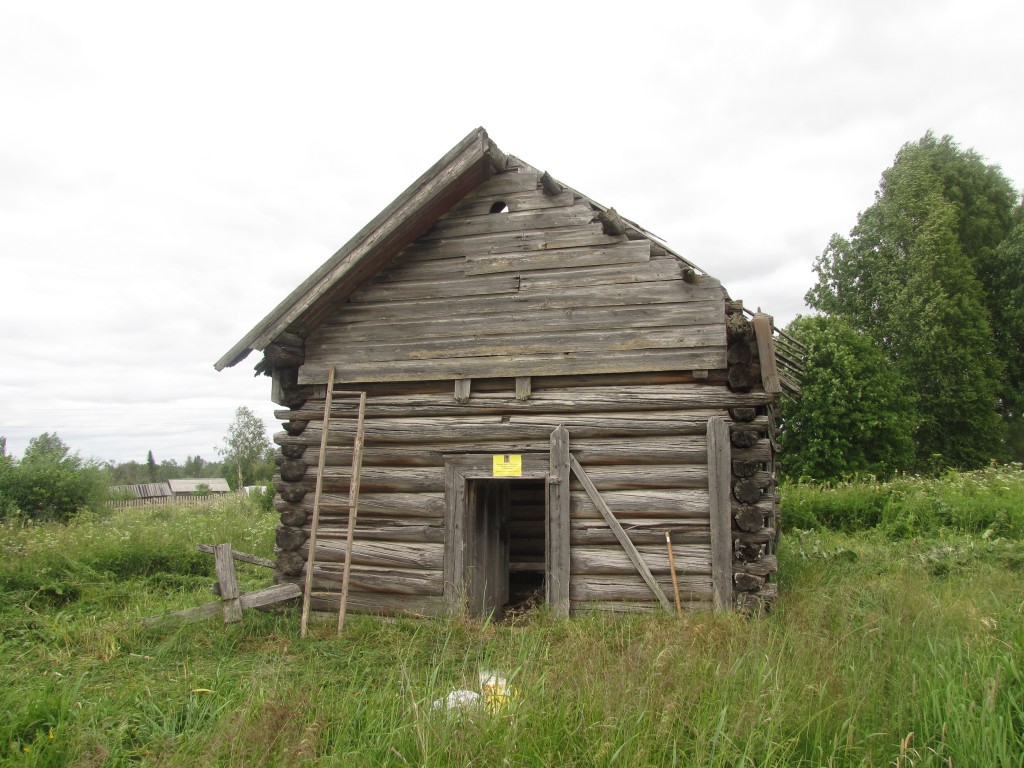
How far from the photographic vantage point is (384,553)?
322 inches

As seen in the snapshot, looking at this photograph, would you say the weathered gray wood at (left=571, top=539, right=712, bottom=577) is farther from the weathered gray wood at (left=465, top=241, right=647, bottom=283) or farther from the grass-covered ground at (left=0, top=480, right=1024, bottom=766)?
the weathered gray wood at (left=465, top=241, right=647, bottom=283)

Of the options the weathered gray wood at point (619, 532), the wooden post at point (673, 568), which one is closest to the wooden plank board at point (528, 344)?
the weathered gray wood at point (619, 532)

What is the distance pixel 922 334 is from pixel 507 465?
2294 centimetres

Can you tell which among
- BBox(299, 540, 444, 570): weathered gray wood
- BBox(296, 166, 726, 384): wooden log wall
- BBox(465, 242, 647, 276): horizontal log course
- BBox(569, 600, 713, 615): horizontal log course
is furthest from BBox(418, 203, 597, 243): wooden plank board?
BBox(569, 600, 713, 615): horizontal log course

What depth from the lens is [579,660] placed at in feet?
16.4

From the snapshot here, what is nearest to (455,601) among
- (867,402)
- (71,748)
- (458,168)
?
(71,748)

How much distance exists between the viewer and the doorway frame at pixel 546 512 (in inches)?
294

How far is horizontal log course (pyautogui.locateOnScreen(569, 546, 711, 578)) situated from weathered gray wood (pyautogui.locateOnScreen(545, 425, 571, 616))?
13 cm

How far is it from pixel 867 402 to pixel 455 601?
20.0 metres

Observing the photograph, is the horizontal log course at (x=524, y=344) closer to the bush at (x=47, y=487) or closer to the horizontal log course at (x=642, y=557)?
the horizontal log course at (x=642, y=557)

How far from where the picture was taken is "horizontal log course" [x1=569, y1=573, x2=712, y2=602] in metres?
7.10

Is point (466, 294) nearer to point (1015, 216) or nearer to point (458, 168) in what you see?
point (458, 168)

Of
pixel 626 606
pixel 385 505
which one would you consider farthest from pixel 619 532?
pixel 385 505

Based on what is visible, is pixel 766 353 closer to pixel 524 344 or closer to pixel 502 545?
pixel 524 344
